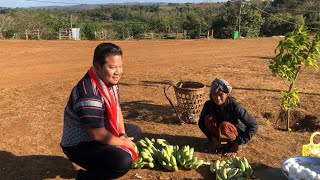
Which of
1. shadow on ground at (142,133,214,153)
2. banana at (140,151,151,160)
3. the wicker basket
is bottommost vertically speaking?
shadow on ground at (142,133,214,153)

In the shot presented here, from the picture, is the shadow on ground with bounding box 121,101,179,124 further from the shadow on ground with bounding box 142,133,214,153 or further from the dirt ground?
the shadow on ground with bounding box 142,133,214,153

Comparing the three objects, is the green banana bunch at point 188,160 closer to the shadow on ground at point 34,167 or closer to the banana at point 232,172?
the banana at point 232,172

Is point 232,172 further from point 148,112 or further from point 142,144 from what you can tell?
point 148,112

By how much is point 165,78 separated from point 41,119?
3611 mm

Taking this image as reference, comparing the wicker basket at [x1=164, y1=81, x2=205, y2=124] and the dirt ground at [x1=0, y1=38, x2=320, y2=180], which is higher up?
the wicker basket at [x1=164, y1=81, x2=205, y2=124]

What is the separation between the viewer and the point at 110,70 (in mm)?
2689

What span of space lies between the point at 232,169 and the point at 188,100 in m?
1.54

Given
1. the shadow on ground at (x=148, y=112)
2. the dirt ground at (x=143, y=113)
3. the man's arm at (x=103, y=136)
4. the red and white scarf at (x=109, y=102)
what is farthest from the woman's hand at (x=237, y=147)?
the man's arm at (x=103, y=136)

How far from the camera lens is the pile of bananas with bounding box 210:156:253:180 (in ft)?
10.7

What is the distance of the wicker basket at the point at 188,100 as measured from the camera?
15.2ft

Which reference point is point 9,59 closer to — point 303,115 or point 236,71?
point 236,71

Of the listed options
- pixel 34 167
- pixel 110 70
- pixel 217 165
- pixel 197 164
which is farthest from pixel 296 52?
pixel 34 167

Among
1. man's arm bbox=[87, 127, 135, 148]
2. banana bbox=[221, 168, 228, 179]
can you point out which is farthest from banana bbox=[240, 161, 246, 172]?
man's arm bbox=[87, 127, 135, 148]

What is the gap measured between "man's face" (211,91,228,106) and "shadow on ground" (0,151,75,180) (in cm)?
172
